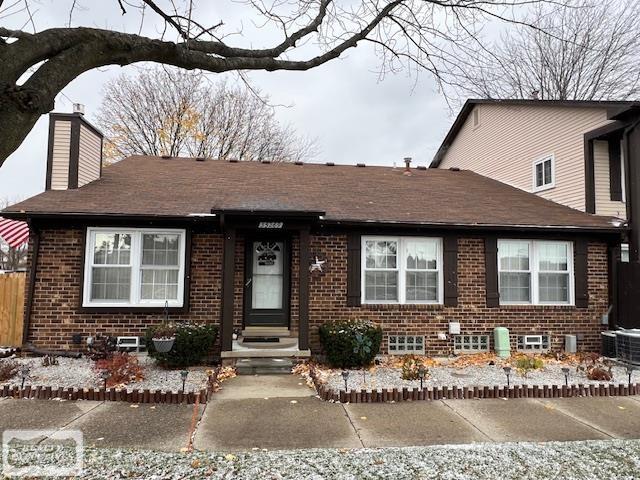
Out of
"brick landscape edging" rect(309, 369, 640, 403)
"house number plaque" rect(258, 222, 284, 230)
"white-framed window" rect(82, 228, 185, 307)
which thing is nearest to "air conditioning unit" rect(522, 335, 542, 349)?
"brick landscape edging" rect(309, 369, 640, 403)

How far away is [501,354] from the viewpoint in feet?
28.8

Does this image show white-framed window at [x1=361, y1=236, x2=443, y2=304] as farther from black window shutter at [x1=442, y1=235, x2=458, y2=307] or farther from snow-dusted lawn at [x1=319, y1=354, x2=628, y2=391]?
snow-dusted lawn at [x1=319, y1=354, x2=628, y2=391]

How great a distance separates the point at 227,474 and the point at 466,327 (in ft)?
21.5

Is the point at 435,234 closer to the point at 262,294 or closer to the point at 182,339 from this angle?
the point at 262,294

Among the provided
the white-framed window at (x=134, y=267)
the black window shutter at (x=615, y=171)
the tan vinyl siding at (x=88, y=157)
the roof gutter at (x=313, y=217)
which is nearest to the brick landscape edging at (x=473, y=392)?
the roof gutter at (x=313, y=217)

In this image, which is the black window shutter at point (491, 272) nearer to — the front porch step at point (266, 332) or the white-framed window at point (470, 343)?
the white-framed window at point (470, 343)

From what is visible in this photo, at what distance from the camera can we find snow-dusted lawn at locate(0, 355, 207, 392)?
20.7 feet

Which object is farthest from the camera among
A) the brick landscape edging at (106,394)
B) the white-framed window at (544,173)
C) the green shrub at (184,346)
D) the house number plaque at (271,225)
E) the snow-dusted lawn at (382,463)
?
the white-framed window at (544,173)

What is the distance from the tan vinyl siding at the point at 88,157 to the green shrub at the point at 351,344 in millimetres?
6490

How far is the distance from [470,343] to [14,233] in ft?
34.3

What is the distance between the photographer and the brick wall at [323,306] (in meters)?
8.22

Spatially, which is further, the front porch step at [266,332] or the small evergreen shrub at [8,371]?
the front porch step at [266,332]

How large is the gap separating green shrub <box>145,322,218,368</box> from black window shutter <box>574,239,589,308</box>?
7708 mm

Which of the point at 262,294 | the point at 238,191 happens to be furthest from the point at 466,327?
the point at 238,191
